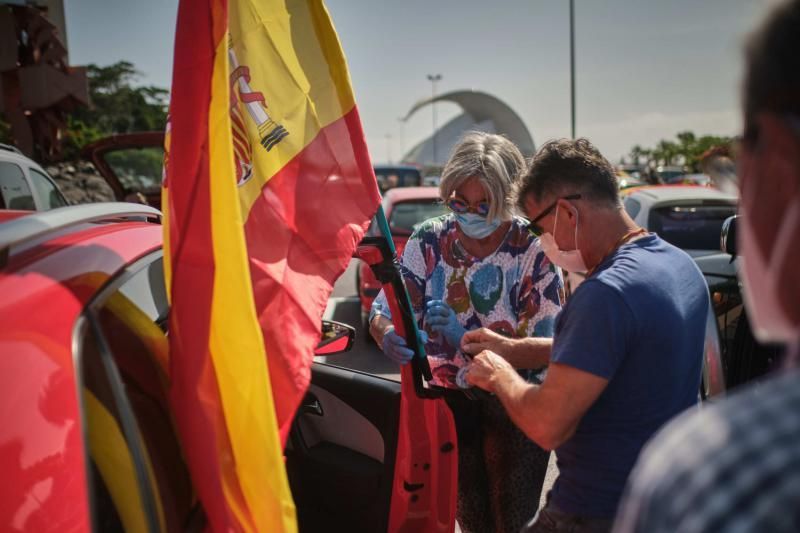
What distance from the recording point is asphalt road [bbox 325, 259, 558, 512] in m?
6.13

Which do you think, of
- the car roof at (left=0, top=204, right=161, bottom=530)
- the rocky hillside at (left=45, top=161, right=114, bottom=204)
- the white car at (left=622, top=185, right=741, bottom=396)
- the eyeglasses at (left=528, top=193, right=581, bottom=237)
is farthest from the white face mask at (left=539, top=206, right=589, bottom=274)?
the rocky hillside at (left=45, top=161, right=114, bottom=204)

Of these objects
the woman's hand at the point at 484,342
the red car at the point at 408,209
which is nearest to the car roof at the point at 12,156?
the red car at the point at 408,209

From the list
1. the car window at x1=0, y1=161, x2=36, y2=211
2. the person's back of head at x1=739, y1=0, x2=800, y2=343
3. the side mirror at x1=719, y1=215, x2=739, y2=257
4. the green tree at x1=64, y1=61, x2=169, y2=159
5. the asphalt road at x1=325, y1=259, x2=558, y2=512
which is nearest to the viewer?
the person's back of head at x1=739, y1=0, x2=800, y2=343

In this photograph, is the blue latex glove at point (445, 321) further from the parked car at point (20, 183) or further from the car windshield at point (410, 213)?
the car windshield at point (410, 213)

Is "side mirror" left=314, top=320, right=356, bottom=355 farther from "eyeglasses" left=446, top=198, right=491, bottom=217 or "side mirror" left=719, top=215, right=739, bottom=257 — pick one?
"side mirror" left=719, top=215, right=739, bottom=257

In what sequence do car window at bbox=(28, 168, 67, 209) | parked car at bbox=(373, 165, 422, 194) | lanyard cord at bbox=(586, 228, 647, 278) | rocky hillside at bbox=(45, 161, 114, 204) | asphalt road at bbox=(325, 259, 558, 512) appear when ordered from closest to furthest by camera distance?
lanyard cord at bbox=(586, 228, 647, 278)
asphalt road at bbox=(325, 259, 558, 512)
car window at bbox=(28, 168, 67, 209)
rocky hillside at bbox=(45, 161, 114, 204)
parked car at bbox=(373, 165, 422, 194)

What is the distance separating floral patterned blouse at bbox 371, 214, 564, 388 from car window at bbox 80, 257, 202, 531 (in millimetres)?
1191

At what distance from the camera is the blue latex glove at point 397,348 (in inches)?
90.2

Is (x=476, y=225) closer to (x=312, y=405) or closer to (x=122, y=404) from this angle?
(x=312, y=405)

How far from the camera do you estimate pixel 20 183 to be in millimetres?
6191

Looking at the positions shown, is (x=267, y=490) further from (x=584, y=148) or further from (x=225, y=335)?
(x=584, y=148)

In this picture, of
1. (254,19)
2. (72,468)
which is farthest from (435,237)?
(72,468)

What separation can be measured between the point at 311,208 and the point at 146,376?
0.60 m

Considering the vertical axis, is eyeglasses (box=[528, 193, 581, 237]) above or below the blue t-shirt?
above
